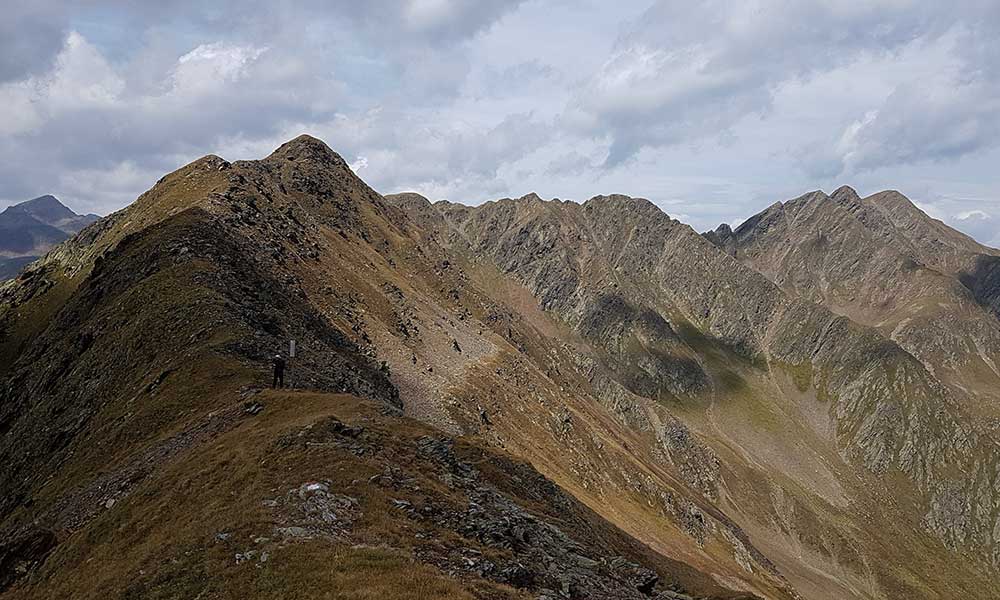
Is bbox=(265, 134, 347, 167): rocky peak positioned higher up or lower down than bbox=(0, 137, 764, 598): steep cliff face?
higher up

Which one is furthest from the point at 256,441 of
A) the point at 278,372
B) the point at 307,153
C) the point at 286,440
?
the point at 307,153

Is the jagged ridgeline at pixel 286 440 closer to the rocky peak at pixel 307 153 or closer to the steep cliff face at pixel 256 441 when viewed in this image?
the steep cliff face at pixel 256 441

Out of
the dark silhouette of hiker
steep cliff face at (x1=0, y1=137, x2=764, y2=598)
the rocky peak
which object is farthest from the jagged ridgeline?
the rocky peak

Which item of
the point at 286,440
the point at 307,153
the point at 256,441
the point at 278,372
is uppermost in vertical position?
the point at 307,153

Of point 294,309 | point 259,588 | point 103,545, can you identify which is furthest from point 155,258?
point 259,588

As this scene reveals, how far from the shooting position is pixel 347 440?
28.5 metres

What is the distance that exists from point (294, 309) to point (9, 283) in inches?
2790

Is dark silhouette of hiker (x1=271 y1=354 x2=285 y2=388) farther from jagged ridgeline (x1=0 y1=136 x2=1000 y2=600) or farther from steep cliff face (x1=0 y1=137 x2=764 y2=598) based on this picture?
jagged ridgeline (x1=0 y1=136 x2=1000 y2=600)

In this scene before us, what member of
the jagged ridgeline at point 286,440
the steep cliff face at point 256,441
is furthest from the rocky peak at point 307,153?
the steep cliff face at point 256,441

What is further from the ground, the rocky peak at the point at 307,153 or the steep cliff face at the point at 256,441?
the rocky peak at the point at 307,153

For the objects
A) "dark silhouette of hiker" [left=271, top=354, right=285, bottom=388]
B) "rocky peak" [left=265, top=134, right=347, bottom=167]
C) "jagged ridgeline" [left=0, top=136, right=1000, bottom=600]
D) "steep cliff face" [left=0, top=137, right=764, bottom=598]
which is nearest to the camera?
"steep cliff face" [left=0, top=137, right=764, bottom=598]

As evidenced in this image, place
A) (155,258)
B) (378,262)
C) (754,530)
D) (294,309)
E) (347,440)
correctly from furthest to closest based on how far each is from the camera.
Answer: (754,530) < (378,262) < (294,309) < (155,258) < (347,440)

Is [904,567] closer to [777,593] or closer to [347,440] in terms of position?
[777,593]

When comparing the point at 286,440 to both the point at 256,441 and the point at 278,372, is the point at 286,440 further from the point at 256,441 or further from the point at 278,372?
the point at 278,372
